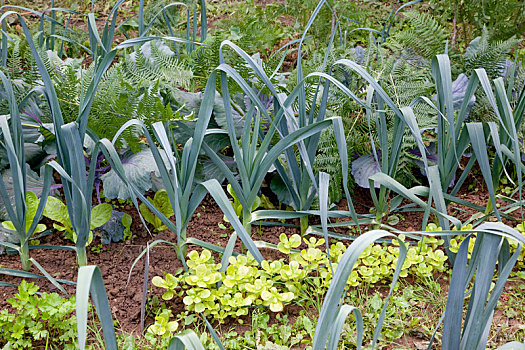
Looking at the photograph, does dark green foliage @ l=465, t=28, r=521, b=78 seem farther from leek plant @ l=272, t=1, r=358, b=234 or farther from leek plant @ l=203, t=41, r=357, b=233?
leek plant @ l=203, t=41, r=357, b=233

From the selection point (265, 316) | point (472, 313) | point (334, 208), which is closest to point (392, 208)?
point (334, 208)

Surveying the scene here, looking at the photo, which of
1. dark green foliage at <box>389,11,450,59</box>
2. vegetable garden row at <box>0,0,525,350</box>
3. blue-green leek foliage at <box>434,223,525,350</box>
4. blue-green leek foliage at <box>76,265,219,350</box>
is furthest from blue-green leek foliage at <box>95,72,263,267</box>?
dark green foliage at <box>389,11,450,59</box>

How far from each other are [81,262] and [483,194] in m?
1.74

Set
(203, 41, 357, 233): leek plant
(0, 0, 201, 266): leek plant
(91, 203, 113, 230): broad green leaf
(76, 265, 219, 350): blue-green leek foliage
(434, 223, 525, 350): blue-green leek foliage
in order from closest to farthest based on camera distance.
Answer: (76, 265, 219, 350): blue-green leek foliage → (434, 223, 525, 350): blue-green leek foliage → (0, 0, 201, 266): leek plant → (203, 41, 357, 233): leek plant → (91, 203, 113, 230): broad green leaf

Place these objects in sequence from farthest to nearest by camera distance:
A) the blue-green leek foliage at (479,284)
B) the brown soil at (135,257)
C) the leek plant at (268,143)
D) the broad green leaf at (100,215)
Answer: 1. the broad green leaf at (100,215)
2. the brown soil at (135,257)
3. the leek plant at (268,143)
4. the blue-green leek foliage at (479,284)

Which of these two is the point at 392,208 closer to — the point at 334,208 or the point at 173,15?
the point at 334,208

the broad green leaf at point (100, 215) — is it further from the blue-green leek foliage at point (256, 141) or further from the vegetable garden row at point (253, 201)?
the blue-green leek foliage at point (256, 141)

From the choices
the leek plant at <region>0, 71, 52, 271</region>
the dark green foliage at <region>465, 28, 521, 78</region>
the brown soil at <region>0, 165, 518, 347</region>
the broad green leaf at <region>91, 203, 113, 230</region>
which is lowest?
the brown soil at <region>0, 165, 518, 347</region>

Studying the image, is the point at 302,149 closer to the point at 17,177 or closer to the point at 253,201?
the point at 253,201

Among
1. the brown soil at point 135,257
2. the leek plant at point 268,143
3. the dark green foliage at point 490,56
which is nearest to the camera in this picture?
the leek plant at point 268,143

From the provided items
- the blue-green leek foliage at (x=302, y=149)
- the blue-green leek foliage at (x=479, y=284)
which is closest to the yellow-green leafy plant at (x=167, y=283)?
the blue-green leek foliage at (x=302, y=149)

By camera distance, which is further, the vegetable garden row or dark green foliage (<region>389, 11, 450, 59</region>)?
dark green foliage (<region>389, 11, 450, 59</region>)

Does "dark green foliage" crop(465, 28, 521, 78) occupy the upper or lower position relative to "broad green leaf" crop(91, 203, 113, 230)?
upper

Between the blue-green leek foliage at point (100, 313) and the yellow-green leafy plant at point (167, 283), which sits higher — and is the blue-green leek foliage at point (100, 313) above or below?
above
